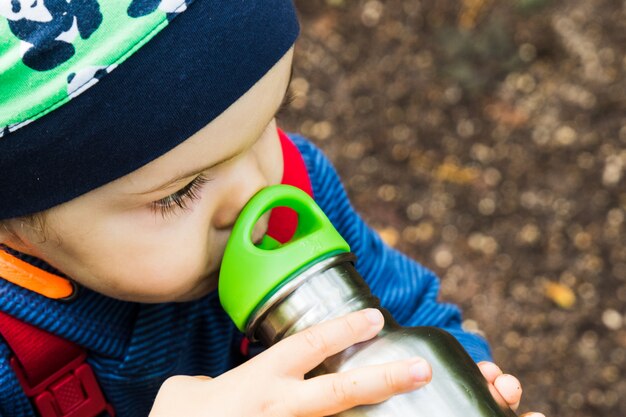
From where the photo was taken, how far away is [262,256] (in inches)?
36.1

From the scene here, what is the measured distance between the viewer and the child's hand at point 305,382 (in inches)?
31.6

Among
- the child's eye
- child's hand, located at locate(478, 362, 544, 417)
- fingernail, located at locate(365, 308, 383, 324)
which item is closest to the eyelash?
the child's eye

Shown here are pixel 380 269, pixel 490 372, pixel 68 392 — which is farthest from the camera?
pixel 380 269

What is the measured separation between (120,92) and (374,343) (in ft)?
1.25

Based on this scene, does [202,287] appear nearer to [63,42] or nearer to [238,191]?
[238,191]

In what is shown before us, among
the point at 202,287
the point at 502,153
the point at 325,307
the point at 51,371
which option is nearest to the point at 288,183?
the point at 202,287

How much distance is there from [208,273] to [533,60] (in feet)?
5.27

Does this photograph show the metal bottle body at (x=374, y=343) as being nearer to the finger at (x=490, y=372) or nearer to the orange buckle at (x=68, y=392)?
the finger at (x=490, y=372)

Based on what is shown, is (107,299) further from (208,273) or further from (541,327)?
(541,327)

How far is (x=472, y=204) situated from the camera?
2.13 meters

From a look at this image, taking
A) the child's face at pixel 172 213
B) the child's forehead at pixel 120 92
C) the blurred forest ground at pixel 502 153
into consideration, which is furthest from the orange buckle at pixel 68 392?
the blurred forest ground at pixel 502 153

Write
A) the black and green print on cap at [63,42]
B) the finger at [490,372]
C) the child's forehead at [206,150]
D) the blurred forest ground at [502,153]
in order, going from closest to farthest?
the black and green print on cap at [63,42] → the child's forehead at [206,150] → the finger at [490,372] → the blurred forest ground at [502,153]

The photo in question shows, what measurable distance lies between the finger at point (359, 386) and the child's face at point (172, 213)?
24 centimetres

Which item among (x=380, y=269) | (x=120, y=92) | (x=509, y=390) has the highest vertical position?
(x=120, y=92)
